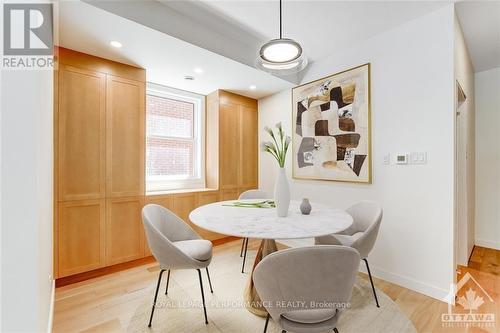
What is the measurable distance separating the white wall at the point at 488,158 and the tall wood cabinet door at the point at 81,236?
515 centimetres

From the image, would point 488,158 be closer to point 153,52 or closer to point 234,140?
point 234,140

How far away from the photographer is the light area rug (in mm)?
1654

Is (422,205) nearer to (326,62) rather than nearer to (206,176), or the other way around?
(326,62)

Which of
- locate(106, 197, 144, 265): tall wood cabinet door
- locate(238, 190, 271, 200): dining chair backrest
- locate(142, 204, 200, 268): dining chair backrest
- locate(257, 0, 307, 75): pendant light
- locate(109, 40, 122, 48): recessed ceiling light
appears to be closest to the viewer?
locate(142, 204, 200, 268): dining chair backrest

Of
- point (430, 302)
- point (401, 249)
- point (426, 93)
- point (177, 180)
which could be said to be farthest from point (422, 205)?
point (177, 180)

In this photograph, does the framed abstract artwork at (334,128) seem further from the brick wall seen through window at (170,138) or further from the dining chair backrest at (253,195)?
the brick wall seen through window at (170,138)

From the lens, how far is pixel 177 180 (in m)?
3.58

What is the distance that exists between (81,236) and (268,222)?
7.05 ft

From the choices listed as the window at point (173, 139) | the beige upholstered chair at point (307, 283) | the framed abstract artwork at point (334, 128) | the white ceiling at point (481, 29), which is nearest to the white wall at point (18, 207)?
the beige upholstered chair at point (307, 283)

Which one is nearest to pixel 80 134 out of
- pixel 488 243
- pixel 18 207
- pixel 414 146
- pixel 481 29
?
pixel 18 207

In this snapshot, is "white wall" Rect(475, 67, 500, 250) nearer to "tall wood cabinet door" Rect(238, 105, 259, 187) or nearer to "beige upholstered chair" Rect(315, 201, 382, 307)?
"beige upholstered chair" Rect(315, 201, 382, 307)

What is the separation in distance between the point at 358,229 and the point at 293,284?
57.6 inches

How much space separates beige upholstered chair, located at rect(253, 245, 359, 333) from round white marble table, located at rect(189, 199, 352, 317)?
9.1 inches

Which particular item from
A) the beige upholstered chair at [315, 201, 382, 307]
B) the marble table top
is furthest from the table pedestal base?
the beige upholstered chair at [315, 201, 382, 307]
